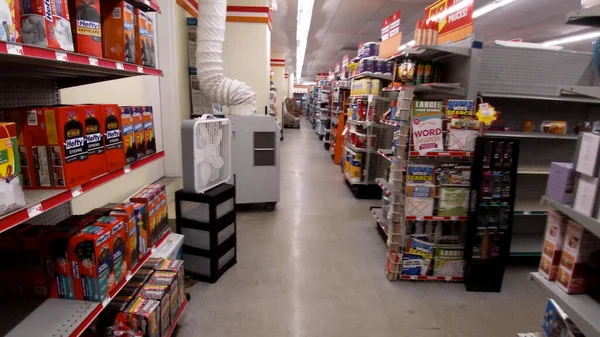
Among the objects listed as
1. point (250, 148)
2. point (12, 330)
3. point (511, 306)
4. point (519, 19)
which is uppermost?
point (519, 19)

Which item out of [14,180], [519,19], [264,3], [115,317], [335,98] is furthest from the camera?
[335,98]

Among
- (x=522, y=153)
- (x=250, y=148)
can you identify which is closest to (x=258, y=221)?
(x=250, y=148)

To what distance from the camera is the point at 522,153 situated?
3598 mm

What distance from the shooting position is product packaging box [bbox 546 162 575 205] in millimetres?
1514

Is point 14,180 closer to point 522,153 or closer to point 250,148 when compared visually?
point 250,148

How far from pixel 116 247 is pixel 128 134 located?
56cm

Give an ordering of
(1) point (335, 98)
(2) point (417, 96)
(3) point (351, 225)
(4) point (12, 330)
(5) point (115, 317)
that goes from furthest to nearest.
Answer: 1. (1) point (335, 98)
2. (3) point (351, 225)
3. (2) point (417, 96)
4. (5) point (115, 317)
5. (4) point (12, 330)

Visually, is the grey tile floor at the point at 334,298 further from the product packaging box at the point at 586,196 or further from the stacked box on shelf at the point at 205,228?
the product packaging box at the point at 586,196

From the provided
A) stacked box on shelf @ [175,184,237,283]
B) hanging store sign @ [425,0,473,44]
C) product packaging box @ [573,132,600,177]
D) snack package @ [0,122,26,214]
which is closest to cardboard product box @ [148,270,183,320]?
stacked box on shelf @ [175,184,237,283]

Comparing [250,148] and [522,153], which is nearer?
[522,153]

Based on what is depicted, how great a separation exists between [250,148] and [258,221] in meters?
0.95

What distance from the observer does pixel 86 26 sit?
137cm

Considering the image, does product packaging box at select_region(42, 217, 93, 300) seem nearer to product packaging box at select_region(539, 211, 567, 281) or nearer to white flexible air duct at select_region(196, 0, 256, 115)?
product packaging box at select_region(539, 211, 567, 281)

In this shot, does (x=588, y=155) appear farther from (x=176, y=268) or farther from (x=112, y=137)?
(x=176, y=268)
